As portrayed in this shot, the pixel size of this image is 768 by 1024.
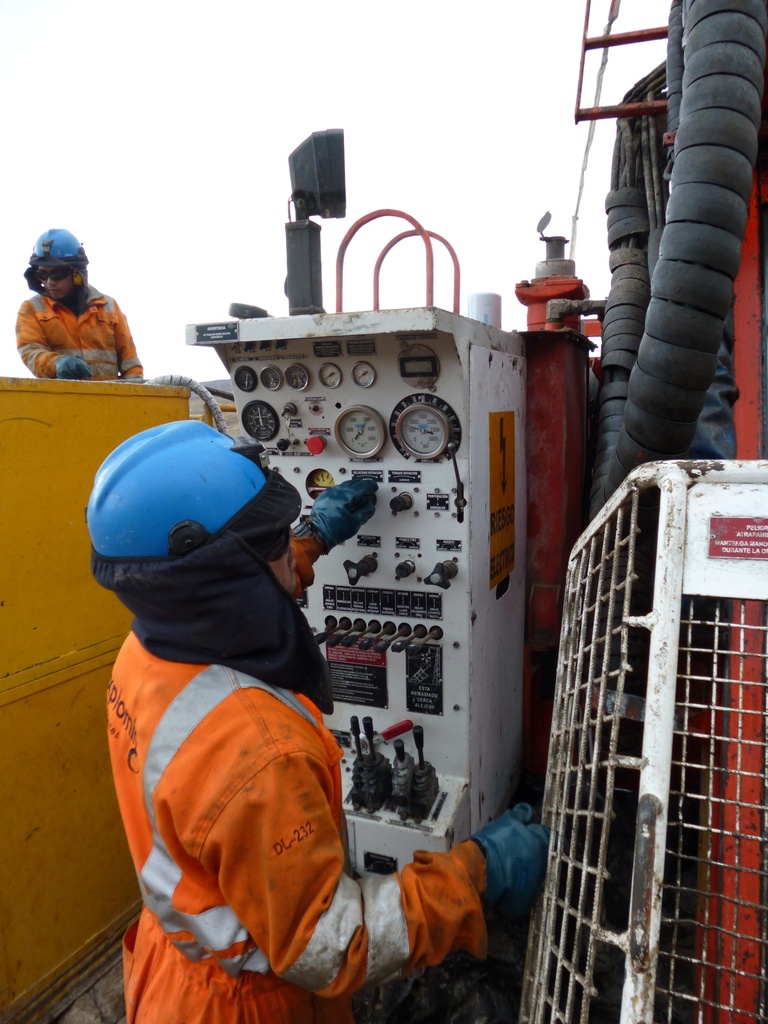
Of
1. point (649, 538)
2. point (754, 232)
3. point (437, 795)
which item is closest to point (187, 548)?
point (437, 795)

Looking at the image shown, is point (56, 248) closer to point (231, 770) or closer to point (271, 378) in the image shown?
point (271, 378)

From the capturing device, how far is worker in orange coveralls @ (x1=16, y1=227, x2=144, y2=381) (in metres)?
4.02

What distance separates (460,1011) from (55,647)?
1.82 metres

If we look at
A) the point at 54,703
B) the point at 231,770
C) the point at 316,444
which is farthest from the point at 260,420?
the point at 231,770

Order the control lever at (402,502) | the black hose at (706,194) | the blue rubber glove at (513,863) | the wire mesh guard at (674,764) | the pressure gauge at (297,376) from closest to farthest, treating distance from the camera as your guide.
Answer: the wire mesh guard at (674,764)
the blue rubber glove at (513,863)
the black hose at (706,194)
the control lever at (402,502)
the pressure gauge at (297,376)

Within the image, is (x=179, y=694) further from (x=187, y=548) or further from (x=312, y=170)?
(x=312, y=170)

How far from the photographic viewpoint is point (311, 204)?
224 centimetres

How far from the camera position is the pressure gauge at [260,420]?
242cm

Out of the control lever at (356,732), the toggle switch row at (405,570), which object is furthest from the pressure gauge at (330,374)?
the control lever at (356,732)

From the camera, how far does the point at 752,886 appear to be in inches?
53.3

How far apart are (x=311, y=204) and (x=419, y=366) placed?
0.70 meters

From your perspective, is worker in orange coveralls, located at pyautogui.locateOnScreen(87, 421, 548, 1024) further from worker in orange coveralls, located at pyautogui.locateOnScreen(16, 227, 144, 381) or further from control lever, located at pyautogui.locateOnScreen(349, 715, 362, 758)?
worker in orange coveralls, located at pyautogui.locateOnScreen(16, 227, 144, 381)

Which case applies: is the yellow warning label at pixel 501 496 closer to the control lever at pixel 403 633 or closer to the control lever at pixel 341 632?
the control lever at pixel 403 633

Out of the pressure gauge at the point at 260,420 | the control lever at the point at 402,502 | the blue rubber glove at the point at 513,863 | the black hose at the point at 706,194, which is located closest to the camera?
the blue rubber glove at the point at 513,863
